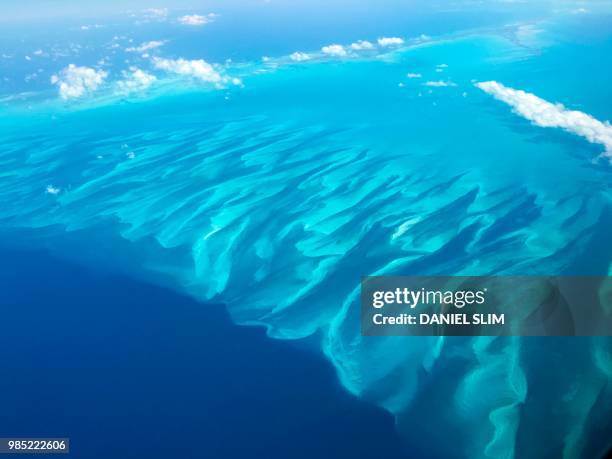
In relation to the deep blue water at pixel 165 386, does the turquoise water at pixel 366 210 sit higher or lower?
higher

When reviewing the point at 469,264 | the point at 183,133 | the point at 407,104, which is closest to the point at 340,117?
the point at 407,104

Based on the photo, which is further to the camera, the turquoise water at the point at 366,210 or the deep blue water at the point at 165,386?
the turquoise water at the point at 366,210

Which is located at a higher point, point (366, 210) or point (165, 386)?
point (366, 210)

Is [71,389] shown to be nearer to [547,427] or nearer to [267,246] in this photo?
[267,246]

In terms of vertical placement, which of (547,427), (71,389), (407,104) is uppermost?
(407,104)
